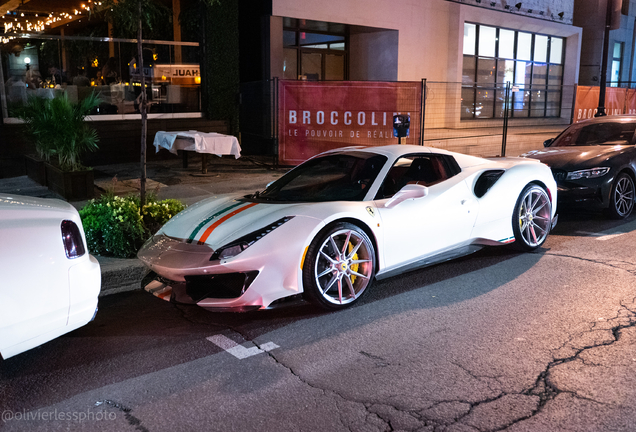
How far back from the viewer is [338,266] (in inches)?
187

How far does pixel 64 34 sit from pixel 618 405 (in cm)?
1335

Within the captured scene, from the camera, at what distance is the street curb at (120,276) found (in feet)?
18.5

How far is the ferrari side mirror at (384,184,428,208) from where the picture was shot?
16.8 feet

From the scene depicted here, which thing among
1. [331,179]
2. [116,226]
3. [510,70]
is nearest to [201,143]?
[116,226]

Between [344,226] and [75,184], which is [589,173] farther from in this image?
[75,184]

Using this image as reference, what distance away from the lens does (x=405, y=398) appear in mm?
3357

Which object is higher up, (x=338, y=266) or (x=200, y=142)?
(x=200, y=142)

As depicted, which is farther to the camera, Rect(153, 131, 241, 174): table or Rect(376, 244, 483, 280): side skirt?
Rect(153, 131, 241, 174): table

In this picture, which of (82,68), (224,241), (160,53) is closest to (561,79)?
(160,53)

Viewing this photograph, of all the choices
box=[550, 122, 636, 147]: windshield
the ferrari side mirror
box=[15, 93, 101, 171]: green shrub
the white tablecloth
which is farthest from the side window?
the white tablecloth

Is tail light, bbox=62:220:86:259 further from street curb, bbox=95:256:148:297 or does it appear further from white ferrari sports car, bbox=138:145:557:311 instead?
street curb, bbox=95:256:148:297

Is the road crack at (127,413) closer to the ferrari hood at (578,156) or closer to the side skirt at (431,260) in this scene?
the side skirt at (431,260)

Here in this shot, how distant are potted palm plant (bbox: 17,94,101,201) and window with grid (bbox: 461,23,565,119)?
526 inches

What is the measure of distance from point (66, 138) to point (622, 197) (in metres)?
8.51
